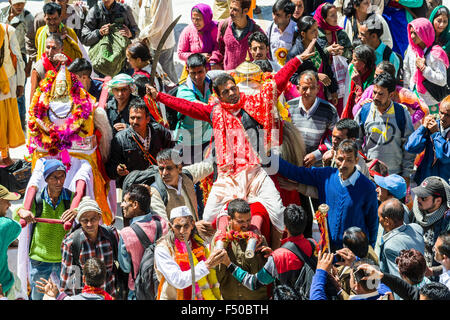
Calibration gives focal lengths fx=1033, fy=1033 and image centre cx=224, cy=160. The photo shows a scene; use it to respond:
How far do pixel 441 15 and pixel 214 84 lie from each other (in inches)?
173

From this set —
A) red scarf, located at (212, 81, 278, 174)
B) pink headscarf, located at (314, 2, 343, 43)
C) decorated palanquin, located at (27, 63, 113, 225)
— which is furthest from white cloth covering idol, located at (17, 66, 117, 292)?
pink headscarf, located at (314, 2, 343, 43)

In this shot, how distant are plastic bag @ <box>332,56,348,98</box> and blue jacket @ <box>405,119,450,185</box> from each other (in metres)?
1.74

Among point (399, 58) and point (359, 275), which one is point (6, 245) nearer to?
point (359, 275)

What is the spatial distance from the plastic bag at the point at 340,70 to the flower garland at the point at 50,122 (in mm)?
3243

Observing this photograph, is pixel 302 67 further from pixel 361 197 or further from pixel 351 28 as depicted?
pixel 361 197

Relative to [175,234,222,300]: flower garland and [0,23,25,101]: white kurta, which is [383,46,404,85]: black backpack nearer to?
[0,23,25,101]: white kurta

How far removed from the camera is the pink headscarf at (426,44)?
38.1 feet

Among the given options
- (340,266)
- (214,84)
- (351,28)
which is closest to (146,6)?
(351,28)

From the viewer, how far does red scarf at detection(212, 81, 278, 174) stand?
8789 mm

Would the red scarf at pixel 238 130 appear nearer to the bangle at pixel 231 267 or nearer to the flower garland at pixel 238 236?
the flower garland at pixel 238 236

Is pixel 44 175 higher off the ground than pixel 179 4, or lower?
higher

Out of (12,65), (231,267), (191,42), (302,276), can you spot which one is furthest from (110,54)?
(302,276)

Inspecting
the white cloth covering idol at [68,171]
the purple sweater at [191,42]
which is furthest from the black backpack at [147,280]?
the purple sweater at [191,42]
